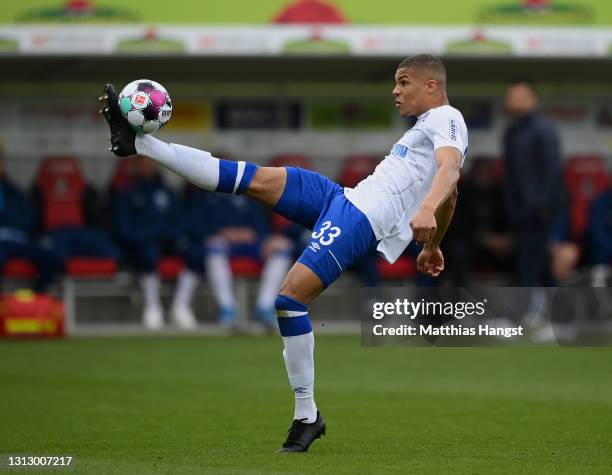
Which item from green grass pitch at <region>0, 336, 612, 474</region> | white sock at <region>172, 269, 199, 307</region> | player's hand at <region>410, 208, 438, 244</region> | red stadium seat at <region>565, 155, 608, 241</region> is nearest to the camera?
player's hand at <region>410, 208, 438, 244</region>

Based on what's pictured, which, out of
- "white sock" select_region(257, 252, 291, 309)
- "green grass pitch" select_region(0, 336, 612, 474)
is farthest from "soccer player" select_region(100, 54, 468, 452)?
"white sock" select_region(257, 252, 291, 309)

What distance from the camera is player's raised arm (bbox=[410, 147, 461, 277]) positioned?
6.18 meters

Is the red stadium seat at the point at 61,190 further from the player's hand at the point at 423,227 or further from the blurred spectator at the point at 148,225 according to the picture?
the player's hand at the point at 423,227

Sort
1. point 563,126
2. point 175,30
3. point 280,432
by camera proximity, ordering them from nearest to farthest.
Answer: point 280,432 → point 175,30 → point 563,126

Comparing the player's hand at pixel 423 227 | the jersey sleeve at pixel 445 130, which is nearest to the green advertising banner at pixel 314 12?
the jersey sleeve at pixel 445 130

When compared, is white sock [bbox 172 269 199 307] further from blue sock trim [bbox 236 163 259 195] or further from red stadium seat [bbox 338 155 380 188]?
blue sock trim [bbox 236 163 259 195]

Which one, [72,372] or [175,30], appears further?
[175,30]

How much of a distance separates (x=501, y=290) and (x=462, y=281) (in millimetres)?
562

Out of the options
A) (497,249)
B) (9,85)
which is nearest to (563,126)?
(497,249)

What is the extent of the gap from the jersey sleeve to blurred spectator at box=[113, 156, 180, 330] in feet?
27.9

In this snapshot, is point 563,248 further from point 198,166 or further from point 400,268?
point 198,166

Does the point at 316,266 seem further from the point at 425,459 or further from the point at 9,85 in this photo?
the point at 9,85

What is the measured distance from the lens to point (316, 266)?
655 cm

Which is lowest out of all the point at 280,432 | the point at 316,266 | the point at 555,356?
the point at 555,356
